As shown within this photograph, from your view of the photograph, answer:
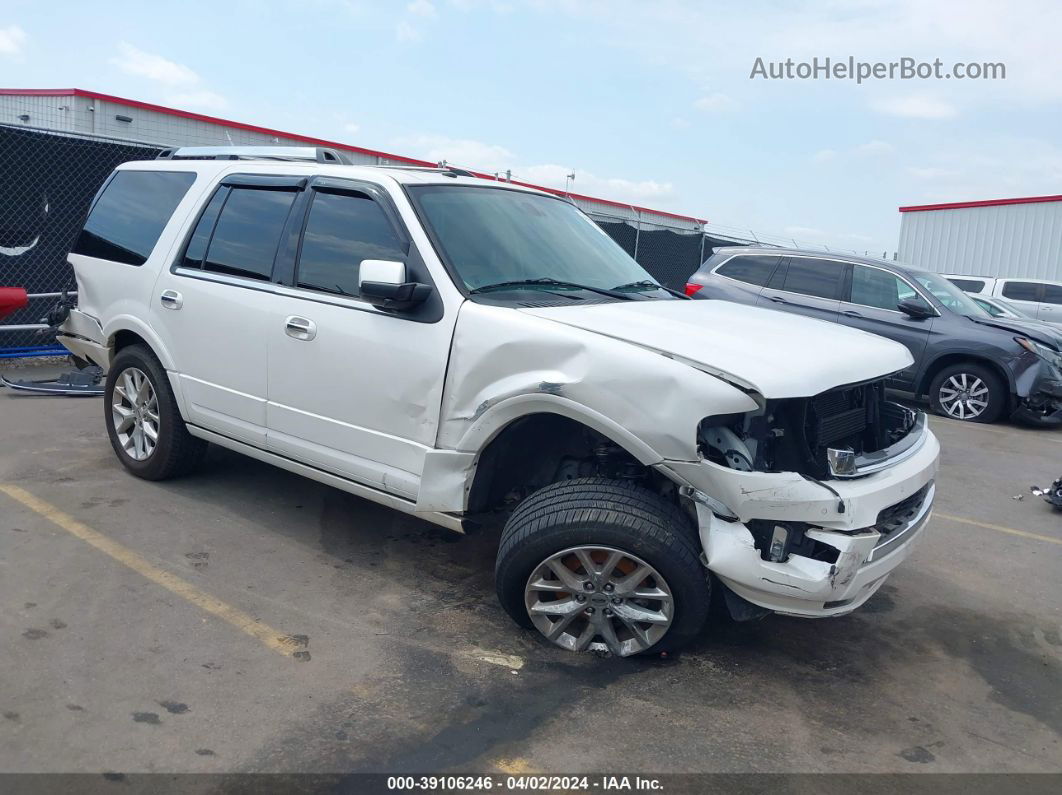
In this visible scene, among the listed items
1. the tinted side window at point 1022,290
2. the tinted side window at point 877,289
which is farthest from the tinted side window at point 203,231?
the tinted side window at point 1022,290

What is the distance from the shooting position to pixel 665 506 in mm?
3355

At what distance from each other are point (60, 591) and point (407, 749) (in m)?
1.98

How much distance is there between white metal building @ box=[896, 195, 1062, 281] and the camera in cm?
2481

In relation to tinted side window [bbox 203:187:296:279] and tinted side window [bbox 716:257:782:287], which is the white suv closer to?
tinted side window [bbox 203:187:296:279]

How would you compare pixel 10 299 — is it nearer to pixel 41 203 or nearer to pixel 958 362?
pixel 41 203

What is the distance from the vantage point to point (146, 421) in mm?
5332

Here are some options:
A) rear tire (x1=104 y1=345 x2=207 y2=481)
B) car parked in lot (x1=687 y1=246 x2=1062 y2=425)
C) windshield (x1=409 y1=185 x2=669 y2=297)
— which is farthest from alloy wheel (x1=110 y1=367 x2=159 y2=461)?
car parked in lot (x1=687 y1=246 x2=1062 y2=425)

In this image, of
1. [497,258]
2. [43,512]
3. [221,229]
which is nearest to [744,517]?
[497,258]

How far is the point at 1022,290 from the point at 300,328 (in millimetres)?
15963

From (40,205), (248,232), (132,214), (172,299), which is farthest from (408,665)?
(40,205)

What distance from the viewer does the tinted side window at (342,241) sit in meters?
4.13

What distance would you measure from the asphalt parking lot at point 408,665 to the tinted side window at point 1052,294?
503 inches

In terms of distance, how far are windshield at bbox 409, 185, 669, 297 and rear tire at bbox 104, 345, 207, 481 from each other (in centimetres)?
207

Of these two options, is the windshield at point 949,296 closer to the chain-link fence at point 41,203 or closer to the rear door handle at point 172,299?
the rear door handle at point 172,299
